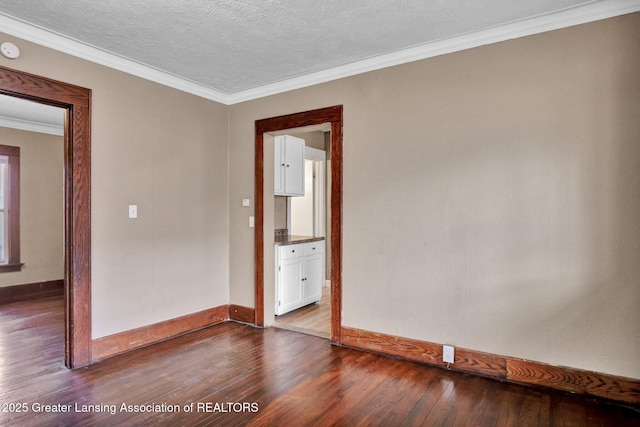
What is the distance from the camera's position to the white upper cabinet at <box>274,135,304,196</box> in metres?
4.52

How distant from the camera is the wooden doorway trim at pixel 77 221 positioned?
287cm

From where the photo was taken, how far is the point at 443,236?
2.89 meters

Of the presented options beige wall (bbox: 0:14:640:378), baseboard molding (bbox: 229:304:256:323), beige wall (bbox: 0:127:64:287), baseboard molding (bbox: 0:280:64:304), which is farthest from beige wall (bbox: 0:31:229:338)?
baseboard molding (bbox: 0:280:64:304)

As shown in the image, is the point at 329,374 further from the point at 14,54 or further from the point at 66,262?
the point at 14,54

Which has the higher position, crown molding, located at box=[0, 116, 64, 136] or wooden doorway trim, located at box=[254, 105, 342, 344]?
crown molding, located at box=[0, 116, 64, 136]

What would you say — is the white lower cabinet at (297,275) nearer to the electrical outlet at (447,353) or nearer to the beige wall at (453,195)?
the beige wall at (453,195)

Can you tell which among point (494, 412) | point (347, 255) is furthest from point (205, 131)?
point (494, 412)

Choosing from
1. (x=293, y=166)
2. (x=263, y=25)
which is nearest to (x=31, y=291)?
(x=293, y=166)

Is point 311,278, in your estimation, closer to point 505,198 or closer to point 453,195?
point 453,195

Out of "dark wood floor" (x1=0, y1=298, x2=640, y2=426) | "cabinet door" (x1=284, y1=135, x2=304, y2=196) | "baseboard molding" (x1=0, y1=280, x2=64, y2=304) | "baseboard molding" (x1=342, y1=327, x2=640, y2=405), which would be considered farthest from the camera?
"baseboard molding" (x1=0, y1=280, x2=64, y2=304)

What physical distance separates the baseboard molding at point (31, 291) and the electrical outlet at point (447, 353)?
5580 mm

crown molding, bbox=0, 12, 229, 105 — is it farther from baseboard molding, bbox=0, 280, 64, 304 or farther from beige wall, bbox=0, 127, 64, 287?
baseboard molding, bbox=0, 280, 64, 304

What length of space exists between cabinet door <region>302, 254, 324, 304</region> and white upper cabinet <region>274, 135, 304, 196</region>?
36.3 inches

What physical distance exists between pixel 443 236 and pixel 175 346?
255 centimetres
